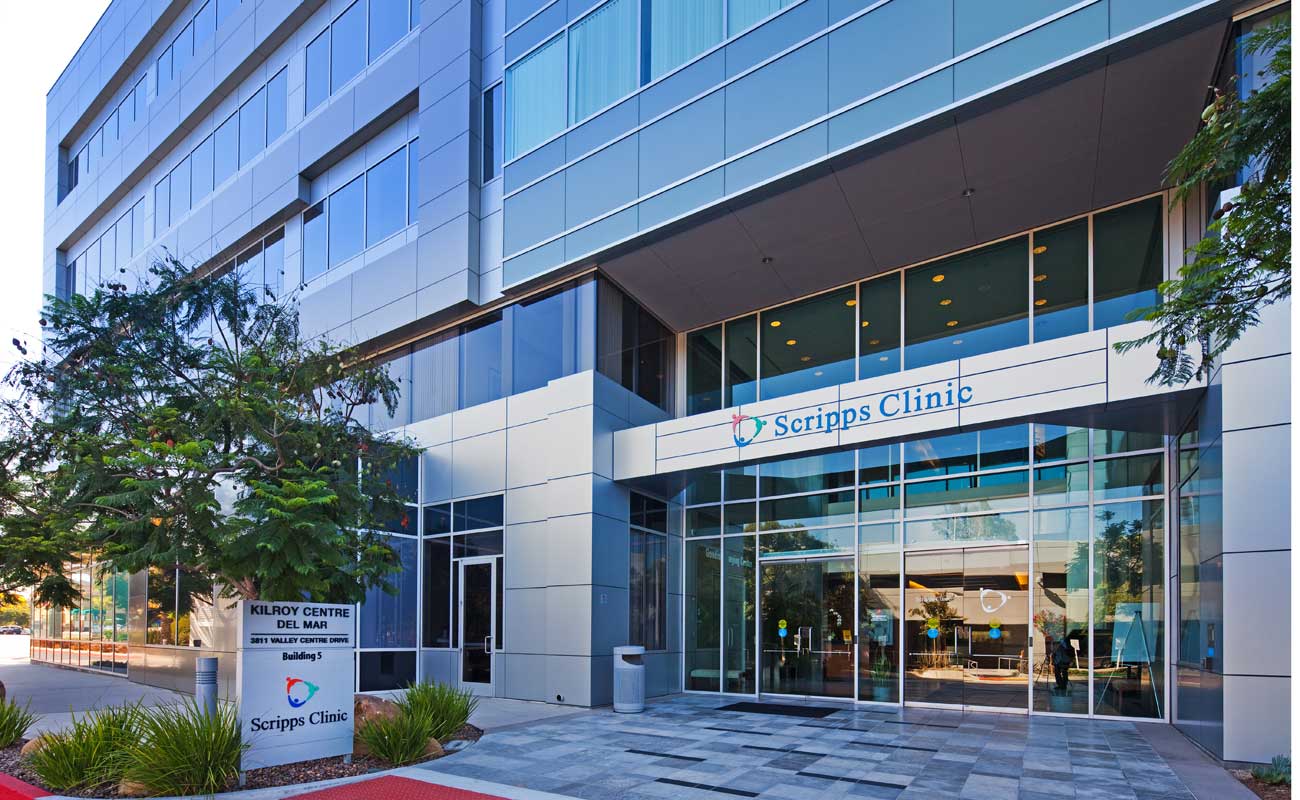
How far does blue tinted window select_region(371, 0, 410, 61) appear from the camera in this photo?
20.1 metres

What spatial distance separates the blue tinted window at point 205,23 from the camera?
26678 millimetres

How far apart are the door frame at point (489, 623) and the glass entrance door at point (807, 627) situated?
5.17 meters

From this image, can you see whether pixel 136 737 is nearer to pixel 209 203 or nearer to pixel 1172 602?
pixel 1172 602

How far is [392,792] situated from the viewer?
823cm

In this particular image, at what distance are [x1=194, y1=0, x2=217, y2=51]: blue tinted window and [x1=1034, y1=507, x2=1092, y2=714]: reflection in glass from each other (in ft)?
90.5

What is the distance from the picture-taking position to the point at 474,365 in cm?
1791

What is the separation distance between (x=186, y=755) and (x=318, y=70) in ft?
64.0

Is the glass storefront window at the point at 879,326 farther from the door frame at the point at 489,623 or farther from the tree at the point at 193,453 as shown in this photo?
the tree at the point at 193,453

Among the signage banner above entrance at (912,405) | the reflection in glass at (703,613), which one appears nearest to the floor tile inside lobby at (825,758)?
the reflection in glass at (703,613)

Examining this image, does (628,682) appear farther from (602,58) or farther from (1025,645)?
(602,58)

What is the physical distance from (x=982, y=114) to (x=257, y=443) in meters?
11.8

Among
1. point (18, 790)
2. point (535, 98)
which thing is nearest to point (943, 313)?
point (535, 98)

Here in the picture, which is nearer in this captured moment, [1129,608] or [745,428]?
[1129,608]

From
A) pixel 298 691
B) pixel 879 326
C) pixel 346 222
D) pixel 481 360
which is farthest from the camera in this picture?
pixel 346 222
